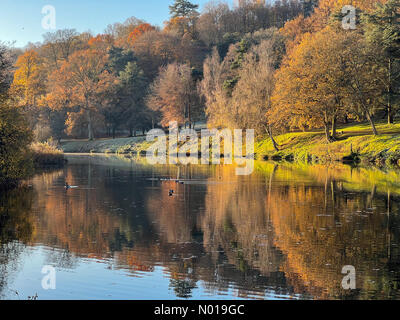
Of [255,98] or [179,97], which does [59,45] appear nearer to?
[179,97]

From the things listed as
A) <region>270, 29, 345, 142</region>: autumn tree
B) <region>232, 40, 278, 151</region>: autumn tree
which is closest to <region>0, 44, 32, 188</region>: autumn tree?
<region>270, 29, 345, 142</region>: autumn tree

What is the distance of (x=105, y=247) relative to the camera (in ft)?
52.4

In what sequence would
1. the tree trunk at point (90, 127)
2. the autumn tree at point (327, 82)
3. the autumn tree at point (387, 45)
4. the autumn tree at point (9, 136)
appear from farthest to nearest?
the tree trunk at point (90, 127), the autumn tree at point (387, 45), the autumn tree at point (327, 82), the autumn tree at point (9, 136)

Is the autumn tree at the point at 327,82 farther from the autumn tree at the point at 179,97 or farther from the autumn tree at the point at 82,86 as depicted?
the autumn tree at the point at 82,86

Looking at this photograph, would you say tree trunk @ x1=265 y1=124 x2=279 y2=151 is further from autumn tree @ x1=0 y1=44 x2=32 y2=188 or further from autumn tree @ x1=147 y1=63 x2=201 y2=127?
autumn tree @ x1=0 y1=44 x2=32 y2=188

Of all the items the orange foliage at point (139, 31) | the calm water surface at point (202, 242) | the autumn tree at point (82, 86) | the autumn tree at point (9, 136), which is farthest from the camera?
the orange foliage at point (139, 31)

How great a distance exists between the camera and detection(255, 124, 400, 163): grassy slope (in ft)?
166

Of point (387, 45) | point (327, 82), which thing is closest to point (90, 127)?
→ point (327, 82)

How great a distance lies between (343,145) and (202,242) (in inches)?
1664

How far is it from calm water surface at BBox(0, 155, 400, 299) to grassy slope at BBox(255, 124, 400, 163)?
20.8 metres

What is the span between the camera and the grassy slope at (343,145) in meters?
50.5

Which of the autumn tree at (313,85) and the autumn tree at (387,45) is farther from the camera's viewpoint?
the autumn tree at (387,45)

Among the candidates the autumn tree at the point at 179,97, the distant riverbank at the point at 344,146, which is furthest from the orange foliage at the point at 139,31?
the distant riverbank at the point at 344,146
